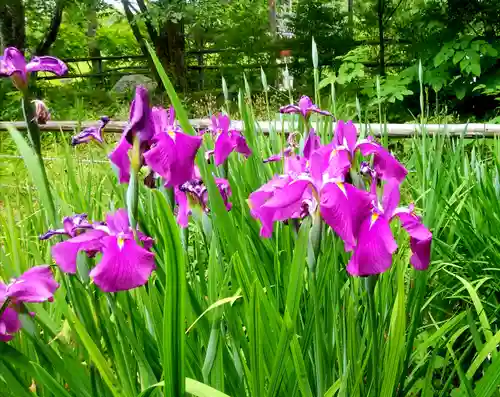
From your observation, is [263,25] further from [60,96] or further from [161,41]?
[60,96]

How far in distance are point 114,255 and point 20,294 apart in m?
0.12

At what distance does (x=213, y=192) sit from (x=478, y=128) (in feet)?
7.60

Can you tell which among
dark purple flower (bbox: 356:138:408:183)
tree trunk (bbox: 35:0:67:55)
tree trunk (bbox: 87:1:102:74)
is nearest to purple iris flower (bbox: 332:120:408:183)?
dark purple flower (bbox: 356:138:408:183)

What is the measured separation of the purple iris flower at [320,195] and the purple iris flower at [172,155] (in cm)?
9

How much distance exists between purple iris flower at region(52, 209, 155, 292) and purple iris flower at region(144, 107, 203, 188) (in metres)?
0.06

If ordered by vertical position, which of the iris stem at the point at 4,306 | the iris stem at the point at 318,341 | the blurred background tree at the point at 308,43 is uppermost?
the blurred background tree at the point at 308,43

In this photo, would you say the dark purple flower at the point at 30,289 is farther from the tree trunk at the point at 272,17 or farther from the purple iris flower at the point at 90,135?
the tree trunk at the point at 272,17

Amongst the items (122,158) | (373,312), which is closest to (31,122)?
(122,158)

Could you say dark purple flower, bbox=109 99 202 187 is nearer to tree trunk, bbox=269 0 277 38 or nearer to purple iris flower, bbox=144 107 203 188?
purple iris flower, bbox=144 107 203 188

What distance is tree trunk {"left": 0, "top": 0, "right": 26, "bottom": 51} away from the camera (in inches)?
268

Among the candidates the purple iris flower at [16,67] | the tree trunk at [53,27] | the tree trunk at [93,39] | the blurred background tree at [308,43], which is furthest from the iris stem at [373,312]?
the tree trunk at [93,39]

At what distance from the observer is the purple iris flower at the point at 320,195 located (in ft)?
1.66

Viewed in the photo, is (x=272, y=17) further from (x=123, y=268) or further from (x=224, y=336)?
(x=123, y=268)

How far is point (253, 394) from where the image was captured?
2.00 ft
